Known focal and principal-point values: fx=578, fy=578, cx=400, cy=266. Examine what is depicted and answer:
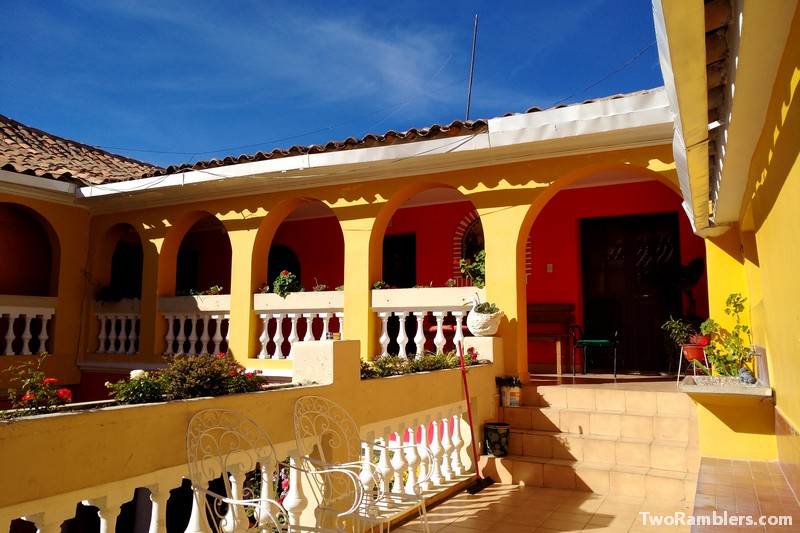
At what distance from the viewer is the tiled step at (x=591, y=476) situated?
16.9ft

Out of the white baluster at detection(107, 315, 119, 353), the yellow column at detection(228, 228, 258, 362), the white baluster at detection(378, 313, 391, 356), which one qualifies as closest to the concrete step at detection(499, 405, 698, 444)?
the white baluster at detection(378, 313, 391, 356)

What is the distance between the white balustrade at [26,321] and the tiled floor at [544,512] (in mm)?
7187

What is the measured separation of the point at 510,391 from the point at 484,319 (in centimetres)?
88

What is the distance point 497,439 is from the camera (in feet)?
20.0

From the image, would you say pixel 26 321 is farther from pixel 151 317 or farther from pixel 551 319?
pixel 551 319

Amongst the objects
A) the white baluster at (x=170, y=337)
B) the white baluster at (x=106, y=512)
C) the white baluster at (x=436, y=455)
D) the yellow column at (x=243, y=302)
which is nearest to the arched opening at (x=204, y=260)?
the white baluster at (x=170, y=337)

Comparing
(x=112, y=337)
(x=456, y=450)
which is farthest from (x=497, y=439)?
(x=112, y=337)

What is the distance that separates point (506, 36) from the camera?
30.5 ft

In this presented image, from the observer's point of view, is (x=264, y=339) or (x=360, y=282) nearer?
(x=360, y=282)

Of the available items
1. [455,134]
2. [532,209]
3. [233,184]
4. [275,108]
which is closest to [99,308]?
[233,184]

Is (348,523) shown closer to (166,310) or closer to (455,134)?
(455,134)

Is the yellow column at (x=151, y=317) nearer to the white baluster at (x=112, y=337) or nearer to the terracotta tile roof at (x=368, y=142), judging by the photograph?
the white baluster at (x=112, y=337)

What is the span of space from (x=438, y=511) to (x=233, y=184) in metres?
5.70

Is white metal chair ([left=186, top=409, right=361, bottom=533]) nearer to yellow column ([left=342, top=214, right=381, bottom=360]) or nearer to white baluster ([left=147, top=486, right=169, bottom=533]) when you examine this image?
white baluster ([left=147, top=486, right=169, bottom=533])
